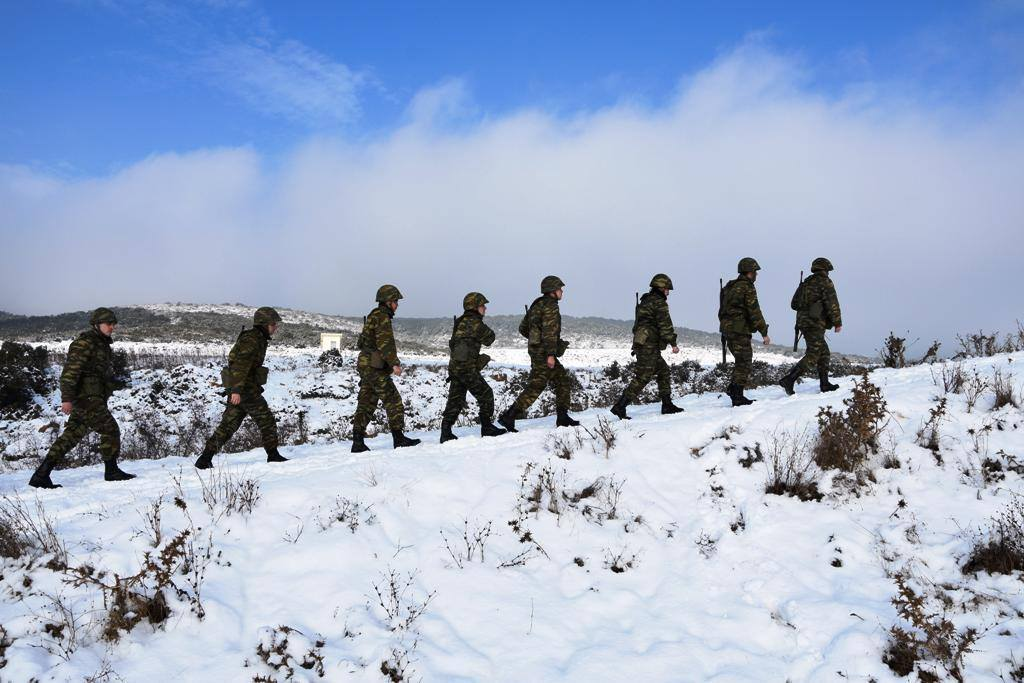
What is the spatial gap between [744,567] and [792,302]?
591cm

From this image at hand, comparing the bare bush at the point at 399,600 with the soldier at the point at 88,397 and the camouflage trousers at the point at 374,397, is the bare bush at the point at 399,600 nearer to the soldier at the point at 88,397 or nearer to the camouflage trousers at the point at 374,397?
the camouflage trousers at the point at 374,397

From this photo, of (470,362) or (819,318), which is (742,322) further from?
(470,362)

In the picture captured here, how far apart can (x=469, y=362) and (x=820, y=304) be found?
18.9 feet

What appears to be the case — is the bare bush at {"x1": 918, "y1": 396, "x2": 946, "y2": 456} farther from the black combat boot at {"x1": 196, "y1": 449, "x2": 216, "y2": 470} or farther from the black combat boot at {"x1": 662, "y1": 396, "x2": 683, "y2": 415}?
the black combat boot at {"x1": 196, "y1": 449, "x2": 216, "y2": 470}

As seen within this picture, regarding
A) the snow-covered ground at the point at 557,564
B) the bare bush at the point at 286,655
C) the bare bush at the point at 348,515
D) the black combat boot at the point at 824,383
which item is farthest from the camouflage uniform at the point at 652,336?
the bare bush at the point at 286,655

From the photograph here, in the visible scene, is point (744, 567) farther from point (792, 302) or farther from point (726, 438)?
point (792, 302)

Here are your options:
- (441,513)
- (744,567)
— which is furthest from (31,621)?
(744,567)

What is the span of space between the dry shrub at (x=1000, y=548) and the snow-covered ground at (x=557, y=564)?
0.13 metres

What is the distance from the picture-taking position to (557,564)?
17.0 feet

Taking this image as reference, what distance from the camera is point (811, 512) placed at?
560cm

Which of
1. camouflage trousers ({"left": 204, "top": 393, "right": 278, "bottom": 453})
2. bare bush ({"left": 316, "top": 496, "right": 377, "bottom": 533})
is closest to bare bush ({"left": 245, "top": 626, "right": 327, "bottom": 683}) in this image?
bare bush ({"left": 316, "top": 496, "right": 377, "bottom": 533})

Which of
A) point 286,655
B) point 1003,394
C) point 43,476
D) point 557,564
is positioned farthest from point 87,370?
point 1003,394

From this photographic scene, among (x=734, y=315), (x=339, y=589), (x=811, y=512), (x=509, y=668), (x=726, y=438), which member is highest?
(x=734, y=315)

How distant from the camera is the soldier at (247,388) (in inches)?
289
